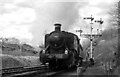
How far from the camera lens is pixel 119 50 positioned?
19.9 m

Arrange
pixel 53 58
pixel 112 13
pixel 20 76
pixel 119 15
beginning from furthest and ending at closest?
pixel 112 13 → pixel 119 15 → pixel 53 58 → pixel 20 76

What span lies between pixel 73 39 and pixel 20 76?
8.39 metres

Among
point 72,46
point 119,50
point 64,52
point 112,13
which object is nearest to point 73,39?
point 72,46

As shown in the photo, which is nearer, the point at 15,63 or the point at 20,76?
the point at 20,76

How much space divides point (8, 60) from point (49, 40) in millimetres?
7626

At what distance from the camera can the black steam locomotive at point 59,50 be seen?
17953 millimetres

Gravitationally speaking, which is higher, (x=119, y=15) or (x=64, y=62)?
(x=119, y=15)

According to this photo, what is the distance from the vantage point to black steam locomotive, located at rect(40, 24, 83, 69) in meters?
18.0

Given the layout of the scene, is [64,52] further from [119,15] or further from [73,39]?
[119,15]

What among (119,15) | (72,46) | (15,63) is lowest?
(15,63)

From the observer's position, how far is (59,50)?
18906 mm

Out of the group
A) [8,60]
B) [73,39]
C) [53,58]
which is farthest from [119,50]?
[8,60]

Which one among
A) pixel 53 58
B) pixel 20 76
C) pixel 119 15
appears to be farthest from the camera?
pixel 119 15

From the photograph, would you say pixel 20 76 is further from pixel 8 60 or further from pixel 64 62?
pixel 8 60
